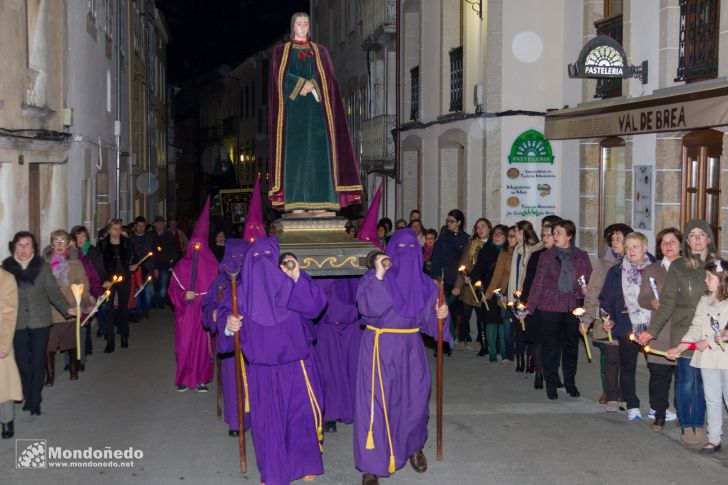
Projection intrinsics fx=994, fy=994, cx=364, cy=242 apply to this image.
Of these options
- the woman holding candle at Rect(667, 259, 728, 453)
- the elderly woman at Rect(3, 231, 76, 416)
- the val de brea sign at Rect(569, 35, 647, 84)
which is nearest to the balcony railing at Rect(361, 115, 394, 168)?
the val de brea sign at Rect(569, 35, 647, 84)

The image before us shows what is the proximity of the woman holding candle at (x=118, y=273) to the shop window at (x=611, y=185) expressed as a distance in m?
7.55

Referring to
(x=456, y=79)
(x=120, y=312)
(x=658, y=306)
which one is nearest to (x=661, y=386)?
(x=658, y=306)

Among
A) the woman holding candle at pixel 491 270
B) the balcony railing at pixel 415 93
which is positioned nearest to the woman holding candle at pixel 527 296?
the woman holding candle at pixel 491 270

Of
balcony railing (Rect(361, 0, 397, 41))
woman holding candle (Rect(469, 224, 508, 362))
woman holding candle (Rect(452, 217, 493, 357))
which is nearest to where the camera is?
woman holding candle (Rect(469, 224, 508, 362))

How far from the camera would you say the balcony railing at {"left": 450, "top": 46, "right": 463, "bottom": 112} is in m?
20.4

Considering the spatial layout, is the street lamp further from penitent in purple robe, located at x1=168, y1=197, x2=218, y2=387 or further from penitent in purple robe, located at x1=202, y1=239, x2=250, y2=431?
penitent in purple robe, located at x1=202, y1=239, x2=250, y2=431

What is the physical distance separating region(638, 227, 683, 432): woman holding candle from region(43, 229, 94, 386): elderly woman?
658 centimetres

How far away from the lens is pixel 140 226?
18281 mm

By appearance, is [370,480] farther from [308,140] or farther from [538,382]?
[538,382]

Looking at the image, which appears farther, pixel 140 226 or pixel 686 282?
pixel 140 226

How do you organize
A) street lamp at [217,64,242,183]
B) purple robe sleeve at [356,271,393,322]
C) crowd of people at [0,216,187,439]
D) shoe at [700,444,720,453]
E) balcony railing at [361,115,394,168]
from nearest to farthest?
purple robe sleeve at [356,271,393,322] < shoe at [700,444,720,453] < crowd of people at [0,216,187,439] < balcony railing at [361,115,394,168] < street lamp at [217,64,242,183]

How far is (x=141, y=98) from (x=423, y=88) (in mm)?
14635

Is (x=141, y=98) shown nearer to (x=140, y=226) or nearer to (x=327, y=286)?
(x=140, y=226)

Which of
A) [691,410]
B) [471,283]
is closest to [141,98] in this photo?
[471,283]
